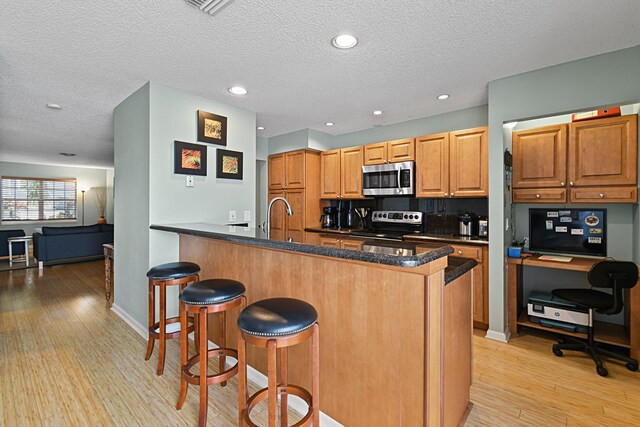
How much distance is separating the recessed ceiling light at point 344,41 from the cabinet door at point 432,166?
1.85 m

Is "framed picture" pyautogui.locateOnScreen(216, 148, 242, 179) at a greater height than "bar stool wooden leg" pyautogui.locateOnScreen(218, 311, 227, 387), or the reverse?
"framed picture" pyautogui.locateOnScreen(216, 148, 242, 179)

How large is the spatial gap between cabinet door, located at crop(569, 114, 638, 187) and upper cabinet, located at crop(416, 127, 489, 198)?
0.74m

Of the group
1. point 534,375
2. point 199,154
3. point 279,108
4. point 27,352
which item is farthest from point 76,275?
point 534,375

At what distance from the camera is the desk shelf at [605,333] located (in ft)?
8.03

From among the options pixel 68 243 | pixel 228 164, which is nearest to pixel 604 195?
pixel 228 164

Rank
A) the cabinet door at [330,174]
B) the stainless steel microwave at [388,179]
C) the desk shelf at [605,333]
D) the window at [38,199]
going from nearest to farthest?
the desk shelf at [605,333] < the stainless steel microwave at [388,179] < the cabinet door at [330,174] < the window at [38,199]

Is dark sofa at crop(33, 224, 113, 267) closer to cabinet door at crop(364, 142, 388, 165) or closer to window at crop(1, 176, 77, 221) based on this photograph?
window at crop(1, 176, 77, 221)

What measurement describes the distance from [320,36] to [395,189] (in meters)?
2.28

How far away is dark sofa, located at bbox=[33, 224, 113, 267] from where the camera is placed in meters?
5.78

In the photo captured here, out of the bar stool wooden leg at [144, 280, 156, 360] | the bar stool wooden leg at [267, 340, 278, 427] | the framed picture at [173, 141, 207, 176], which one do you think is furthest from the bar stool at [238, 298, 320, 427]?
the framed picture at [173, 141, 207, 176]

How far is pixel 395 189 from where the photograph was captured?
153 inches

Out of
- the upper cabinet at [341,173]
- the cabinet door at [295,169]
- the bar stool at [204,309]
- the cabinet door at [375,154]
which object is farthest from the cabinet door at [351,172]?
the bar stool at [204,309]

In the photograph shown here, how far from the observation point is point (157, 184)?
2.81 m

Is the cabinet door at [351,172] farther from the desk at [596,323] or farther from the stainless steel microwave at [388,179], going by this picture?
the desk at [596,323]
